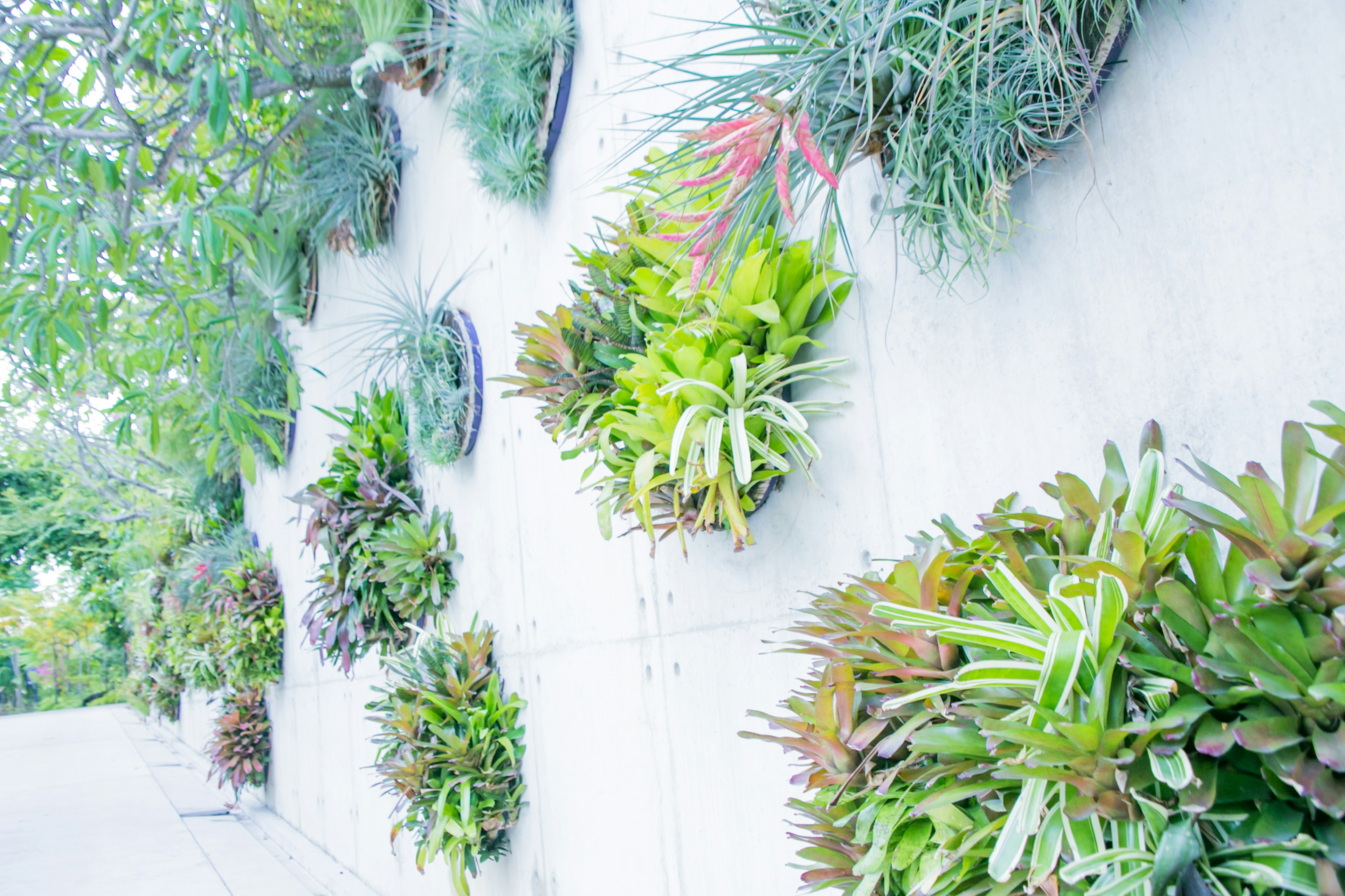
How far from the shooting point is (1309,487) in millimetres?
647

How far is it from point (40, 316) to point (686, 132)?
2.18 meters

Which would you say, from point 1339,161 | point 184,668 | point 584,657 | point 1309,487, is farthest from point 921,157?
point 184,668

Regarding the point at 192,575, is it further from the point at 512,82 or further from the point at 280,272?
the point at 512,82

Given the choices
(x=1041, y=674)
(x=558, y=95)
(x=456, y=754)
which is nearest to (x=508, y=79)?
(x=558, y=95)

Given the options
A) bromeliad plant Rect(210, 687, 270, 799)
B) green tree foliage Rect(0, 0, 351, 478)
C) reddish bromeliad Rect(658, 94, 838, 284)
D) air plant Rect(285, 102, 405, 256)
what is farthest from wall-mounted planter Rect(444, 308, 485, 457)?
bromeliad plant Rect(210, 687, 270, 799)

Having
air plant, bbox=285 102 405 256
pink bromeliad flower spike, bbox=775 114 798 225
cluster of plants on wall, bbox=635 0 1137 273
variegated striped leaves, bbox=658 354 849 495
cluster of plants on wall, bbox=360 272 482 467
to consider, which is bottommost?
variegated striped leaves, bbox=658 354 849 495

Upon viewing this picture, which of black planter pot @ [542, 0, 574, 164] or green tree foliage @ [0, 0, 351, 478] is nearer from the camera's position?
black planter pot @ [542, 0, 574, 164]

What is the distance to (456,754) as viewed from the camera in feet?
7.45

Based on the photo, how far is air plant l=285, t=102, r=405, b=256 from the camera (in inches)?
126

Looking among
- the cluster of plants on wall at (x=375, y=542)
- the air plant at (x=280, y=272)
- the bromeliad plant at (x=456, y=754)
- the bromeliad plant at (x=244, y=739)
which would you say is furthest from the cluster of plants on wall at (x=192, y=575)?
the bromeliad plant at (x=456, y=754)

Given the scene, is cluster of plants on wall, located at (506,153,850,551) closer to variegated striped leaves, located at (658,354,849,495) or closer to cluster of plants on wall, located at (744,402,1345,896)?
variegated striped leaves, located at (658,354,849,495)

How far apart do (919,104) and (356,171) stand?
2.76m

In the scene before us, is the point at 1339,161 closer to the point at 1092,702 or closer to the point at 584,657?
the point at 1092,702

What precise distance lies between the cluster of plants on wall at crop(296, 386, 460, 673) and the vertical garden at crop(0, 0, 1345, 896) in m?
0.02
